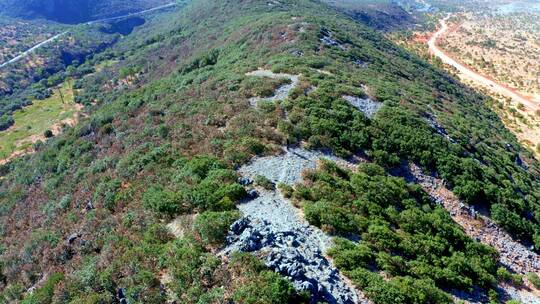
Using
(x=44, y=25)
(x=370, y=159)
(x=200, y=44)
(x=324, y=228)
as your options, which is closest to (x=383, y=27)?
(x=200, y=44)

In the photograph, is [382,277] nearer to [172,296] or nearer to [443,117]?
[172,296]

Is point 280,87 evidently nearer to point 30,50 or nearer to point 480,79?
point 480,79

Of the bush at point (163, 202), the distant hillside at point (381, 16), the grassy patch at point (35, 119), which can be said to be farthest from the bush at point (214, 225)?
the distant hillside at point (381, 16)

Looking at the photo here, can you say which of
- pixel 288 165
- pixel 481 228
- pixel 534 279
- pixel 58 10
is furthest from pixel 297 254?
pixel 58 10

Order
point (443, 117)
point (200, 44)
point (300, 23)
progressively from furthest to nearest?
point (200, 44), point (300, 23), point (443, 117)

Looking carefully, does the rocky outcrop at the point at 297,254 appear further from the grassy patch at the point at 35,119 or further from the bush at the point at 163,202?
the grassy patch at the point at 35,119

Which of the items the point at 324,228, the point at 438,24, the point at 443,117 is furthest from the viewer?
the point at 438,24

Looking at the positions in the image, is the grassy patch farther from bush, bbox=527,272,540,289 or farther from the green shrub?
bush, bbox=527,272,540,289

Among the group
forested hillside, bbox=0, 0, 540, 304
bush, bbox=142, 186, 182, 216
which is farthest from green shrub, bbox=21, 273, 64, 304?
bush, bbox=142, 186, 182, 216
